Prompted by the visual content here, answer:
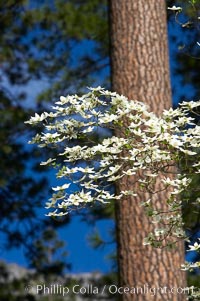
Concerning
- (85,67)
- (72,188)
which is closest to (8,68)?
(85,67)

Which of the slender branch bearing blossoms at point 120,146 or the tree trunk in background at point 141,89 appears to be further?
the tree trunk in background at point 141,89

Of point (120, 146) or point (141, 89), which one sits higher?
point (141, 89)

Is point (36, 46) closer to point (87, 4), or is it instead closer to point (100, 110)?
point (87, 4)

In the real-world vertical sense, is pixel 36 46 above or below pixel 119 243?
A: above

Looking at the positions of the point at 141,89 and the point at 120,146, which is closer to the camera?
the point at 120,146

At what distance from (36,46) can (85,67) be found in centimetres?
146

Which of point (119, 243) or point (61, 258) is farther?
point (61, 258)

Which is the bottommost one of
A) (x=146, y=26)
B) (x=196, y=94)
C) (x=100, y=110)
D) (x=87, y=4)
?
(x=100, y=110)

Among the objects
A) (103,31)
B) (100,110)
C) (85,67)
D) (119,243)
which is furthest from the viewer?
(85,67)

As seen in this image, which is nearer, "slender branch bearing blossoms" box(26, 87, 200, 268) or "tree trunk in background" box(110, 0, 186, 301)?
"slender branch bearing blossoms" box(26, 87, 200, 268)

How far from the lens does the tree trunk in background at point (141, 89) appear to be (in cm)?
382

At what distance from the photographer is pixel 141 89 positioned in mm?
4008

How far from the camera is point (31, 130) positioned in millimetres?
6270

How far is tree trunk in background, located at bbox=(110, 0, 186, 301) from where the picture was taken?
382 centimetres
